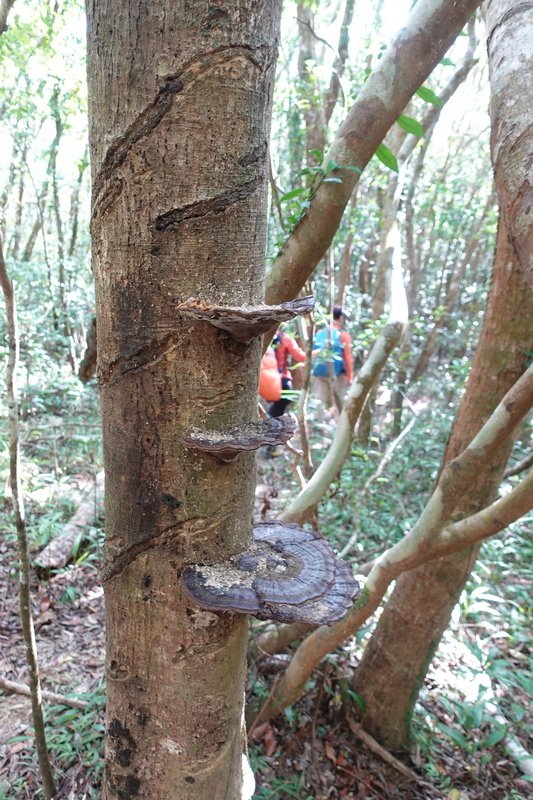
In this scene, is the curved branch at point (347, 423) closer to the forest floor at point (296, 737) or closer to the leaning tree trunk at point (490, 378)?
the leaning tree trunk at point (490, 378)

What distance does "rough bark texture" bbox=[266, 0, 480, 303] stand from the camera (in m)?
1.43

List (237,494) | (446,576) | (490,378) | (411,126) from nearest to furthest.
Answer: (237,494)
(411,126)
(490,378)
(446,576)

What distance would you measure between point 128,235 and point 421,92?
48.6 inches

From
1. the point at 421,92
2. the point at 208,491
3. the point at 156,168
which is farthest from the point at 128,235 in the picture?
the point at 421,92

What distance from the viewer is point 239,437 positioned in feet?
2.79

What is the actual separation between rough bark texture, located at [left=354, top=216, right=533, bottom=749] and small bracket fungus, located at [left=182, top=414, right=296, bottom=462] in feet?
4.85

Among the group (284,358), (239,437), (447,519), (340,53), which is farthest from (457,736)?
(340,53)

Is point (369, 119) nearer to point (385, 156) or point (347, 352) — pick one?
point (385, 156)

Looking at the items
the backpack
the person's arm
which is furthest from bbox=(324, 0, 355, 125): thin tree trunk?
the person's arm

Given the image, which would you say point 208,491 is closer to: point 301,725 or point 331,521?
point 301,725

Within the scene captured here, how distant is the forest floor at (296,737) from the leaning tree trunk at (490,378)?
0.20 metres

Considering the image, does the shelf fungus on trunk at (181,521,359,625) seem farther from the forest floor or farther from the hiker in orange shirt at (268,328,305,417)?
the hiker in orange shirt at (268,328,305,417)

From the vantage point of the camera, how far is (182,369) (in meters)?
0.85

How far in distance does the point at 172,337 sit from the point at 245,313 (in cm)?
18
